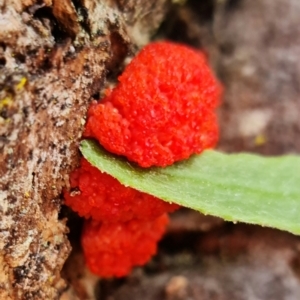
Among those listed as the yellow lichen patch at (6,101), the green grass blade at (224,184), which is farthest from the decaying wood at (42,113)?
the green grass blade at (224,184)

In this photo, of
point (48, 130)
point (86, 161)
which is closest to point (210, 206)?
point (86, 161)

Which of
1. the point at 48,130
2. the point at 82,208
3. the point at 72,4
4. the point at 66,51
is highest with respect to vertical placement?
the point at 72,4

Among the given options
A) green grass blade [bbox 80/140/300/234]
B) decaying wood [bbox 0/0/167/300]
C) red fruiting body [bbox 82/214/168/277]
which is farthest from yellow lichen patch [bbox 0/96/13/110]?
red fruiting body [bbox 82/214/168/277]

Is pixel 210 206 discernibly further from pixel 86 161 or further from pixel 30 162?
pixel 30 162

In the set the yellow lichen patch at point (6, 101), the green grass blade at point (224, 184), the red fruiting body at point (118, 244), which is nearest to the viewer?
the yellow lichen patch at point (6, 101)

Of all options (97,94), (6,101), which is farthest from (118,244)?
(6,101)

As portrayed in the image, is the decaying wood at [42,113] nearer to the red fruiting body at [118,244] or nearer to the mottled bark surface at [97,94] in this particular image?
the mottled bark surface at [97,94]

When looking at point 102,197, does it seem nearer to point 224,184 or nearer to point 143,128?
point 143,128

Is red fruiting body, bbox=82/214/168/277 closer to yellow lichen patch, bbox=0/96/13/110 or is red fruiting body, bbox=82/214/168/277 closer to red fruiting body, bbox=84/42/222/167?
red fruiting body, bbox=84/42/222/167
